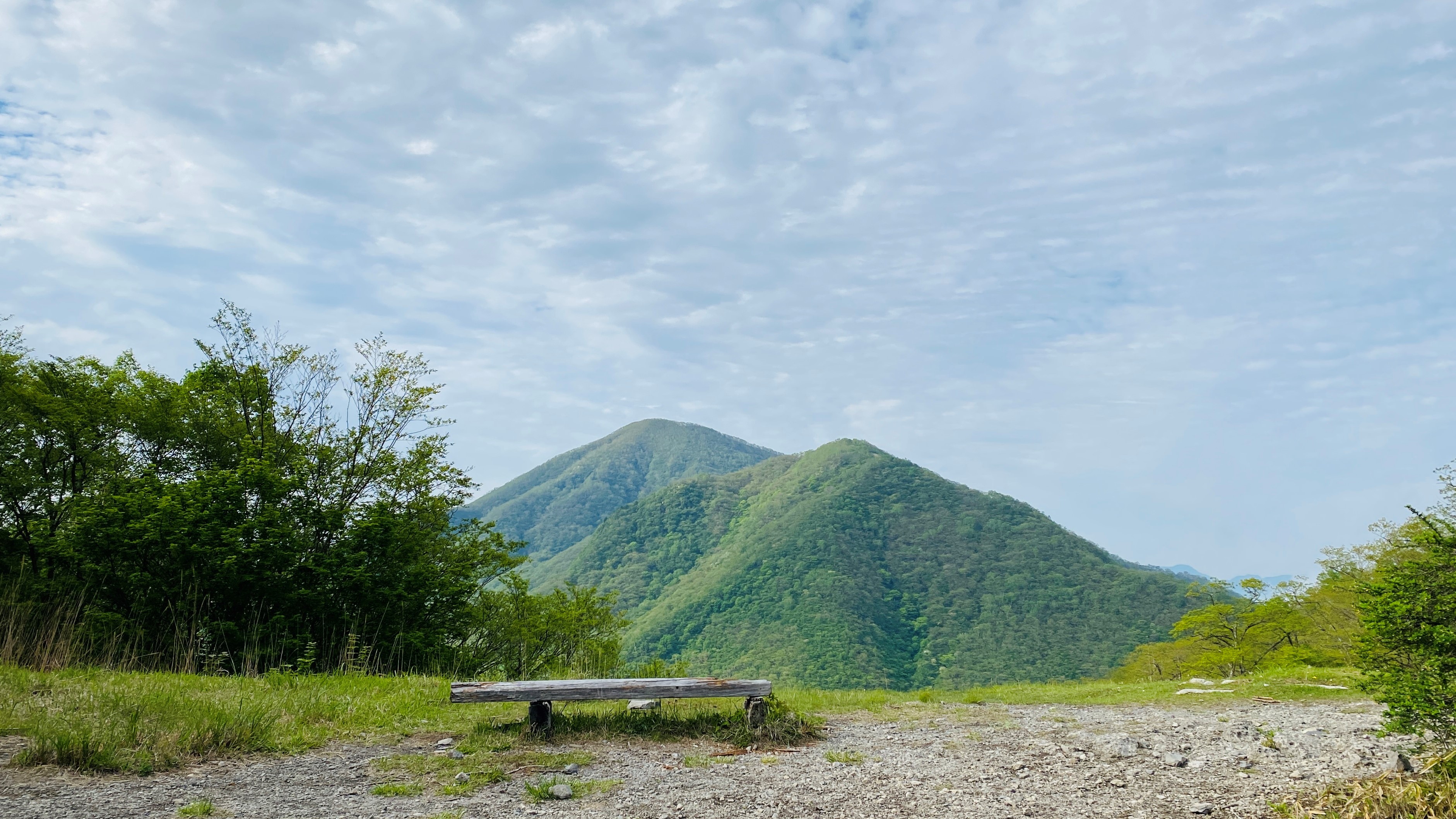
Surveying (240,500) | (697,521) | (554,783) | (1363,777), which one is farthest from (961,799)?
(697,521)

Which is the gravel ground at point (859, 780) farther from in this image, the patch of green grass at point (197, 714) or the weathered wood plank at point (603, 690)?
the weathered wood plank at point (603, 690)

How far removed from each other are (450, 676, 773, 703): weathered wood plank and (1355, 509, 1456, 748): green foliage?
15.2ft

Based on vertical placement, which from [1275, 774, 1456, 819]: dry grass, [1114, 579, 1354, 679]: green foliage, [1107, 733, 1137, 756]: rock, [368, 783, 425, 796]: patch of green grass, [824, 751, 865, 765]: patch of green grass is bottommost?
[1114, 579, 1354, 679]: green foliage

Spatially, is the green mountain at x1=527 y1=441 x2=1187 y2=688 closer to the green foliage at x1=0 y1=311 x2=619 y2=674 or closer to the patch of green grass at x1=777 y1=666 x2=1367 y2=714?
the green foliage at x1=0 y1=311 x2=619 y2=674

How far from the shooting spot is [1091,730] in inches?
281

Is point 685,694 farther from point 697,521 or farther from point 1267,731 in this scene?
point 697,521

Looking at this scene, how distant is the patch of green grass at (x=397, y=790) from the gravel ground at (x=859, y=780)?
5cm

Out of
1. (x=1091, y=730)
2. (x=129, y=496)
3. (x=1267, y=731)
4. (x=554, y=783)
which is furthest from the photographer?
(x=129, y=496)

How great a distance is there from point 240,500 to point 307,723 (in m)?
9.01

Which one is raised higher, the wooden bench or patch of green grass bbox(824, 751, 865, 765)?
the wooden bench

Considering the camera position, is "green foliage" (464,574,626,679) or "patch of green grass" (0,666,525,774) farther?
"green foliage" (464,574,626,679)

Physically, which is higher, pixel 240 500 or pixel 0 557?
pixel 240 500

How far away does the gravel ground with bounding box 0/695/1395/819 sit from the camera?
181 inches

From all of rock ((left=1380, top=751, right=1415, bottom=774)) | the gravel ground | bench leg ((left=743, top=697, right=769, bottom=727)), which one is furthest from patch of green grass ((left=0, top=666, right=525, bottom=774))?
rock ((left=1380, top=751, right=1415, bottom=774))
